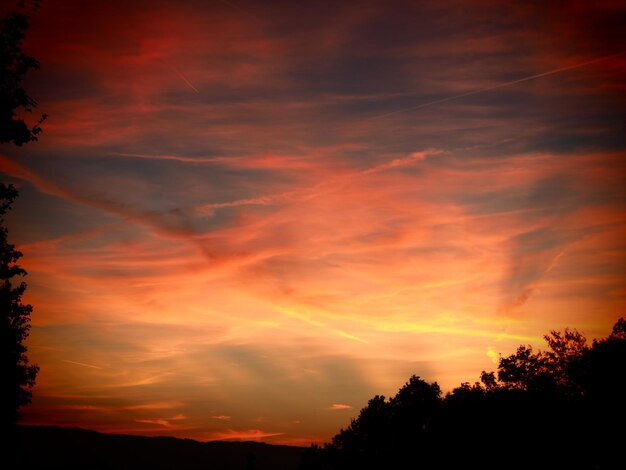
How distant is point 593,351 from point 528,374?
11.0m

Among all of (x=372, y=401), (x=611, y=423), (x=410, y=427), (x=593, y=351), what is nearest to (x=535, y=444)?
Answer: (x=611, y=423)

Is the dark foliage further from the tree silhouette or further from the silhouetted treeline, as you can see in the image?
the silhouetted treeline

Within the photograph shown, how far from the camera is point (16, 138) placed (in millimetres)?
19969

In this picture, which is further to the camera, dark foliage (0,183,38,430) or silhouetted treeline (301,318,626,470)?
silhouetted treeline (301,318,626,470)

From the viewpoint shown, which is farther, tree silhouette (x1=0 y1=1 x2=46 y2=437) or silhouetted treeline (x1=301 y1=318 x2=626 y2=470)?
silhouetted treeline (x1=301 y1=318 x2=626 y2=470)

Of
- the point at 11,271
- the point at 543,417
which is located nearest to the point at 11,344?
the point at 11,271

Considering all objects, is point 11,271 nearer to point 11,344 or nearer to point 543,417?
point 11,344

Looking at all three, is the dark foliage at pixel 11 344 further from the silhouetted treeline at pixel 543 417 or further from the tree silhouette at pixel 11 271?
the silhouetted treeline at pixel 543 417

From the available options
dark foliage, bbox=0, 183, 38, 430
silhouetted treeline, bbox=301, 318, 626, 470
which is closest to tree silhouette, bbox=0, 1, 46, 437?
dark foliage, bbox=0, 183, 38, 430

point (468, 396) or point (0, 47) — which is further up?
point (0, 47)

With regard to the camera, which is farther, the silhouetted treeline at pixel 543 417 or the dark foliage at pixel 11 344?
the silhouetted treeline at pixel 543 417

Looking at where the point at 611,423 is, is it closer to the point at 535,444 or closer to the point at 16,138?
the point at 535,444

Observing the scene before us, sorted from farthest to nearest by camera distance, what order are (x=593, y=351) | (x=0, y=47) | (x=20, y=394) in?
1. (x=593, y=351)
2. (x=20, y=394)
3. (x=0, y=47)

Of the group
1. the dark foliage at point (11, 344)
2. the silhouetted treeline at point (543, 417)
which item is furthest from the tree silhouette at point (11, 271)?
the silhouetted treeline at point (543, 417)
